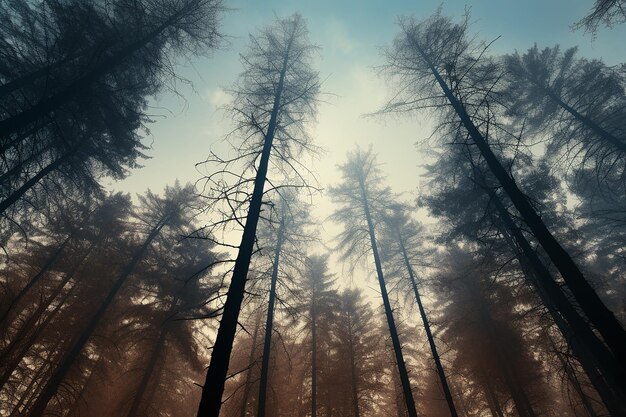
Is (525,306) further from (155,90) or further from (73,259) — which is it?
(73,259)

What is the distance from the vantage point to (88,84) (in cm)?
771

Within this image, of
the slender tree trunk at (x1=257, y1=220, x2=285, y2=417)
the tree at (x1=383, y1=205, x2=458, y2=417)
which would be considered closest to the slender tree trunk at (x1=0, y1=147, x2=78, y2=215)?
the slender tree trunk at (x1=257, y1=220, x2=285, y2=417)

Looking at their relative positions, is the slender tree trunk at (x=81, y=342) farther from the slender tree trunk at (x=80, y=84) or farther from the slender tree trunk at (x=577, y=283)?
the slender tree trunk at (x=577, y=283)

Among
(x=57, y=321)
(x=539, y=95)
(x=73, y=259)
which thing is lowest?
(x=57, y=321)

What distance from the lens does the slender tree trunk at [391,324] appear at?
9.54 metres

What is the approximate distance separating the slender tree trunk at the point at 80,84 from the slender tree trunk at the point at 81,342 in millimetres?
7643

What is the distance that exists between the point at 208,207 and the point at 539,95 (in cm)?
1792

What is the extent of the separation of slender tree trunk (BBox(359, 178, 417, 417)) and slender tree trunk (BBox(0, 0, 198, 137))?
38.2 ft

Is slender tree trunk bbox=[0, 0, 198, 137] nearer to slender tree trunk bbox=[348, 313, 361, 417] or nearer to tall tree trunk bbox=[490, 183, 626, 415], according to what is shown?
tall tree trunk bbox=[490, 183, 626, 415]

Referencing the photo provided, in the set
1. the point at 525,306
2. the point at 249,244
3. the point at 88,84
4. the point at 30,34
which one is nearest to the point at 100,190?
the point at 88,84

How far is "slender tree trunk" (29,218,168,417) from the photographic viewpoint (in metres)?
9.58

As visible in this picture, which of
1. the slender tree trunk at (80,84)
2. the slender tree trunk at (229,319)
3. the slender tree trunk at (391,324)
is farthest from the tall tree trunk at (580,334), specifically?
the slender tree trunk at (80,84)

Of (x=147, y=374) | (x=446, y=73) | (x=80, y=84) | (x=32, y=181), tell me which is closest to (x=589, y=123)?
(x=446, y=73)

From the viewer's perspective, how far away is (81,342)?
1070 cm
